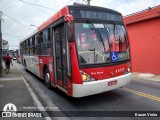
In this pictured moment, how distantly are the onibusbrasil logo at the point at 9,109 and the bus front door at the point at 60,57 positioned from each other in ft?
5.89

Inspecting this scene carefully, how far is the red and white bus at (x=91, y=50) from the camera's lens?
571cm

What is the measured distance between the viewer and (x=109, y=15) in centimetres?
669

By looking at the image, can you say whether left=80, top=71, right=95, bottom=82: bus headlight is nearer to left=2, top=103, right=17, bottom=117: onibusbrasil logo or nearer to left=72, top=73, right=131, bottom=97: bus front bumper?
left=72, top=73, right=131, bottom=97: bus front bumper

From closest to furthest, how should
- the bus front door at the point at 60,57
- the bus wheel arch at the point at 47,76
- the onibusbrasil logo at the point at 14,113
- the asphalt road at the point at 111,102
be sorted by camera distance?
the onibusbrasil logo at the point at 14,113, the asphalt road at the point at 111,102, the bus front door at the point at 60,57, the bus wheel arch at the point at 47,76

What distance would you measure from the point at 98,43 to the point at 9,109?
3.65 meters

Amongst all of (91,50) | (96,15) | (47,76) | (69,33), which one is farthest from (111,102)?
(47,76)

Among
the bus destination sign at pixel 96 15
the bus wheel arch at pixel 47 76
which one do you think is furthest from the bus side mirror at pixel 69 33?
the bus wheel arch at pixel 47 76

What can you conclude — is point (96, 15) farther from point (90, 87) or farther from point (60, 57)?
point (90, 87)

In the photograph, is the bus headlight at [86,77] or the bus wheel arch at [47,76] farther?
Answer: the bus wheel arch at [47,76]

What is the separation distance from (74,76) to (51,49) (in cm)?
266

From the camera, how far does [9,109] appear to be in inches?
247

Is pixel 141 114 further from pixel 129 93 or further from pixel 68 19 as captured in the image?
pixel 68 19

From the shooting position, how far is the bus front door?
22.0 ft

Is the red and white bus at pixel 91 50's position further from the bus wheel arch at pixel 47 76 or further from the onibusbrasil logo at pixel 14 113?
the bus wheel arch at pixel 47 76
